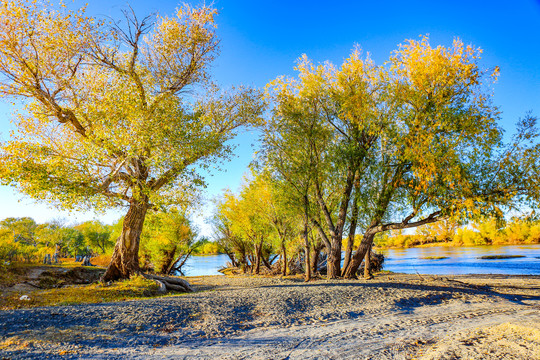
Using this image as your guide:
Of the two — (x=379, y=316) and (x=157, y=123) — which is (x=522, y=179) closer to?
(x=379, y=316)

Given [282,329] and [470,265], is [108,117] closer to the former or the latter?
[282,329]

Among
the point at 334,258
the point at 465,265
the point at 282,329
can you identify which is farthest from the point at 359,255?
the point at 465,265

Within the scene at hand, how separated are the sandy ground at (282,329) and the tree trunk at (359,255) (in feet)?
19.2

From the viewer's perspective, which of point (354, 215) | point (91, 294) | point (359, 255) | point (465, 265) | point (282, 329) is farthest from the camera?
point (465, 265)

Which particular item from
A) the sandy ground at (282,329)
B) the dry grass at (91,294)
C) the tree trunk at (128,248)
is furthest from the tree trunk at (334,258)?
the tree trunk at (128,248)

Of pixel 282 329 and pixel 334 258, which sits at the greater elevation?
pixel 334 258

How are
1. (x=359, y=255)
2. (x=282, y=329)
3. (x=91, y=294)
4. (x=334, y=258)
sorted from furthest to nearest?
(x=334, y=258), (x=359, y=255), (x=91, y=294), (x=282, y=329)

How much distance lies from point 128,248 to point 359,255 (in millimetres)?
12720

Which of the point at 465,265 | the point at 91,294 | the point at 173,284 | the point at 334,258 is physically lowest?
the point at 465,265

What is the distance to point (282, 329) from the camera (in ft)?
23.3

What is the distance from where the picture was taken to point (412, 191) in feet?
46.8

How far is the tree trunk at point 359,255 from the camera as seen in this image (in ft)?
53.9

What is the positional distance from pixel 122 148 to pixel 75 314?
8044mm

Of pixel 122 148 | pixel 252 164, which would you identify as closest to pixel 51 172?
pixel 122 148
